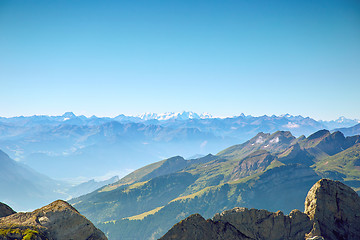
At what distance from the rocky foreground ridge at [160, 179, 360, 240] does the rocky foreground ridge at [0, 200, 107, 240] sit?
51.6ft

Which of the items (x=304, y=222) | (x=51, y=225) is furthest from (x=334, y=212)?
(x=51, y=225)

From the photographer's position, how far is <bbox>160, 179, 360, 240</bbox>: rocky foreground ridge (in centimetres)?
4953

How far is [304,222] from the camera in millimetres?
53688

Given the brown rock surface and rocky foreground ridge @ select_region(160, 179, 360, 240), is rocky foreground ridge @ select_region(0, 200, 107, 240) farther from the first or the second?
the brown rock surface

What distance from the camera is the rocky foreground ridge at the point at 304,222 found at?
163 feet

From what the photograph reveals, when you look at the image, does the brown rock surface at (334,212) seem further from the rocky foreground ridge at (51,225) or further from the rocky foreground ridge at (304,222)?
the rocky foreground ridge at (51,225)

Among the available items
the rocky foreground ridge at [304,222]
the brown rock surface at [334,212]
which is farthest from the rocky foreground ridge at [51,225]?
the brown rock surface at [334,212]

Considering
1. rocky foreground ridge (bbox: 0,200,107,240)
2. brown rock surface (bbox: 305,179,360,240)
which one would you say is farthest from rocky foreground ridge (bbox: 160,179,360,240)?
rocky foreground ridge (bbox: 0,200,107,240)

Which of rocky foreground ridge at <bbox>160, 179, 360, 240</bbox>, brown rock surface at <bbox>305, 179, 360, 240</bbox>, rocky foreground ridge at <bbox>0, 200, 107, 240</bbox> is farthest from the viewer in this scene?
brown rock surface at <bbox>305, 179, 360, 240</bbox>

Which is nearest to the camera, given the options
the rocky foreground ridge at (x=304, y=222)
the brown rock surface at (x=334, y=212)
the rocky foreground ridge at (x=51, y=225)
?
the rocky foreground ridge at (x=51, y=225)

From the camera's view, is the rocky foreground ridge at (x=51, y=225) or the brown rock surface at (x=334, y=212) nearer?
the rocky foreground ridge at (x=51, y=225)

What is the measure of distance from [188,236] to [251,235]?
43.4 ft

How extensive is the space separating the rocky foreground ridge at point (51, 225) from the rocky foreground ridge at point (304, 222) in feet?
51.6

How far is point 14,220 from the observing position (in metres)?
42.5
